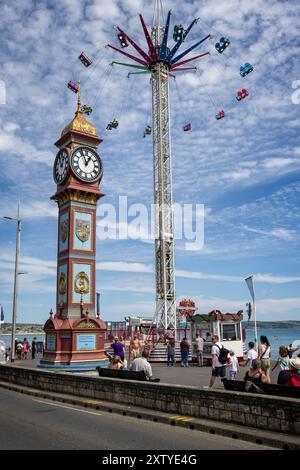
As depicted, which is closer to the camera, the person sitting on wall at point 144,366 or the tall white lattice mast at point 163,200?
the person sitting on wall at point 144,366

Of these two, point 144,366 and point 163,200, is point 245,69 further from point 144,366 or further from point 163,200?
point 144,366

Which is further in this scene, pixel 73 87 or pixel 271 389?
pixel 73 87

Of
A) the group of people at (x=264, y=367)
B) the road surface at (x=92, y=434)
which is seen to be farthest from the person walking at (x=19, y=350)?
the group of people at (x=264, y=367)

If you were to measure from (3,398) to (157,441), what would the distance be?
8.79 meters

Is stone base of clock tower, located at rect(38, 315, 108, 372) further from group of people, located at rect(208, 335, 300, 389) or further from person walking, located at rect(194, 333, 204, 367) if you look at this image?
group of people, located at rect(208, 335, 300, 389)

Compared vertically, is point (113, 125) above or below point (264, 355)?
above

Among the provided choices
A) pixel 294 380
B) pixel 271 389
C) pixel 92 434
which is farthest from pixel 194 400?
pixel 92 434

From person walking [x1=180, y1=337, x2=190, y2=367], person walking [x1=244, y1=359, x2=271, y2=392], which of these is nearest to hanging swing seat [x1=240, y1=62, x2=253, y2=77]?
person walking [x1=180, y1=337, x2=190, y2=367]

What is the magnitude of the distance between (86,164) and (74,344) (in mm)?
10130

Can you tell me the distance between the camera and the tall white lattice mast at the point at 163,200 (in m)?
41.6

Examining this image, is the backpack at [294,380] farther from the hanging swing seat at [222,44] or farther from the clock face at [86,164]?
the hanging swing seat at [222,44]

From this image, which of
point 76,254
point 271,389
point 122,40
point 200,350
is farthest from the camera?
point 122,40

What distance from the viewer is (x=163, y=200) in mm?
43000
